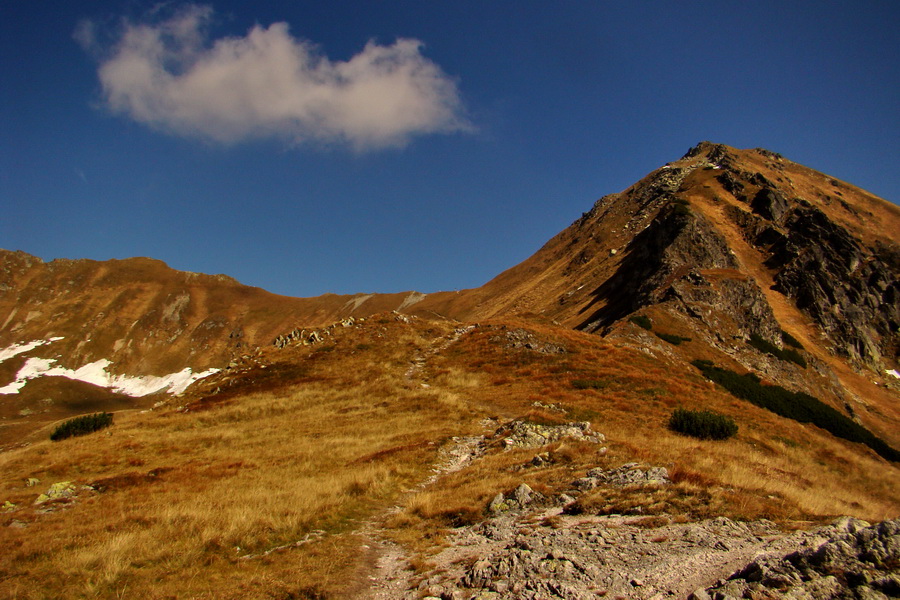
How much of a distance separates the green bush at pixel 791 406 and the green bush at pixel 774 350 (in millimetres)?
11714

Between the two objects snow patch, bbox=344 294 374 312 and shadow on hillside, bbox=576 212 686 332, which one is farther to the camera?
snow patch, bbox=344 294 374 312

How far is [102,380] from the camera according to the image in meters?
137

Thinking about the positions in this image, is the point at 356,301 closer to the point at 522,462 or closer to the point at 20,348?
the point at 20,348

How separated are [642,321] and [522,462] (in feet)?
116

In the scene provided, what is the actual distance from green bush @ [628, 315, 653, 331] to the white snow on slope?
176663mm

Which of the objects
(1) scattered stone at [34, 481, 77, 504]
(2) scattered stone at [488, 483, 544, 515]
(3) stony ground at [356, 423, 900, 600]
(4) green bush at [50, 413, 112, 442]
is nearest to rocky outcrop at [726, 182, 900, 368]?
(2) scattered stone at [488, 483, 544, 515]

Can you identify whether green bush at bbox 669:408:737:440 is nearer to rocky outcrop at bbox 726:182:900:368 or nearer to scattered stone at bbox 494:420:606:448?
scattered stone at bbox 494:420:606:448

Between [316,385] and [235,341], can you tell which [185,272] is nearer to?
[235,341]

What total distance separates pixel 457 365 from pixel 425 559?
29.3 meters

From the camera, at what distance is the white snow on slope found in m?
138

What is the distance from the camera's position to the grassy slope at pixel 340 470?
28.9 ft

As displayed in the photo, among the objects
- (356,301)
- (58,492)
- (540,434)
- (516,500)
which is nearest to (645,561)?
(516,500)

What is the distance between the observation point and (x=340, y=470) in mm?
16531

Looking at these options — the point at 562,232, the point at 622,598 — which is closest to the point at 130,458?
the point at 622,598
